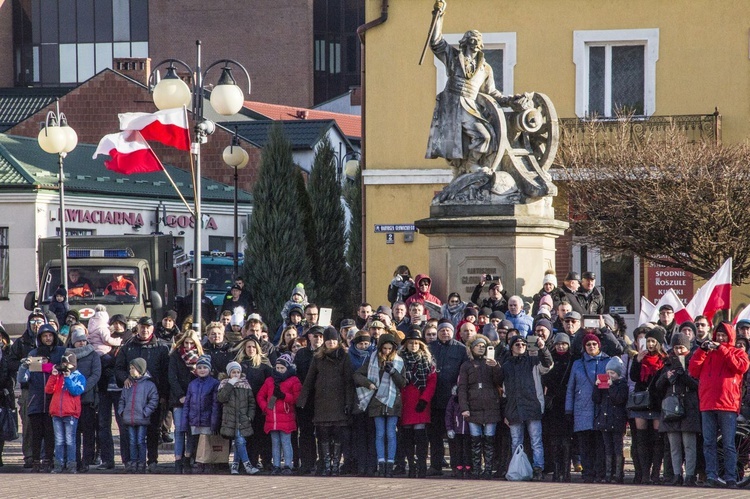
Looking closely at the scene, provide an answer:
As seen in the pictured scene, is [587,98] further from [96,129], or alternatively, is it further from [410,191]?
[96,129]

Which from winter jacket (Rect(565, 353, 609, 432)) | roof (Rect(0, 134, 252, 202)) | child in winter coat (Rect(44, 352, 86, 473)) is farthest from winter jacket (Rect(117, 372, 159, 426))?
roof (Rect(0, 134, 252, 202))

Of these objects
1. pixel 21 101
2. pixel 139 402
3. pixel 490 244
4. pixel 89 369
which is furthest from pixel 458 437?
pixel 21 101

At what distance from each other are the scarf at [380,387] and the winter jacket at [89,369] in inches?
113

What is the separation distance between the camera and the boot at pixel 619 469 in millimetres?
15344

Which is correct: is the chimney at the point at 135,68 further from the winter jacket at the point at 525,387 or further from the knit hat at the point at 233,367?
the winter jacket at the point at 525,387

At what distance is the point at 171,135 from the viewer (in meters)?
21.8

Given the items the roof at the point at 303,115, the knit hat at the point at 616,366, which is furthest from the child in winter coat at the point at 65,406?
the roof at the point at 303,115

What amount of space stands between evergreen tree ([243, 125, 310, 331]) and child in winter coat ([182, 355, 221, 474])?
18.2 metres

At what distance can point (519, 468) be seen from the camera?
15445mm

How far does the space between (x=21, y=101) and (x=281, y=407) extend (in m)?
50.3

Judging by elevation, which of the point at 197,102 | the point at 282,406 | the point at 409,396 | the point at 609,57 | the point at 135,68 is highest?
the point at 135,68

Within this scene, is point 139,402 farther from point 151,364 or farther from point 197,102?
point 197,102

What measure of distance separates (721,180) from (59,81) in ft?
186

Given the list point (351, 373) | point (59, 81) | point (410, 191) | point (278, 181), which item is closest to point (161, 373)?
point (351, 373)
